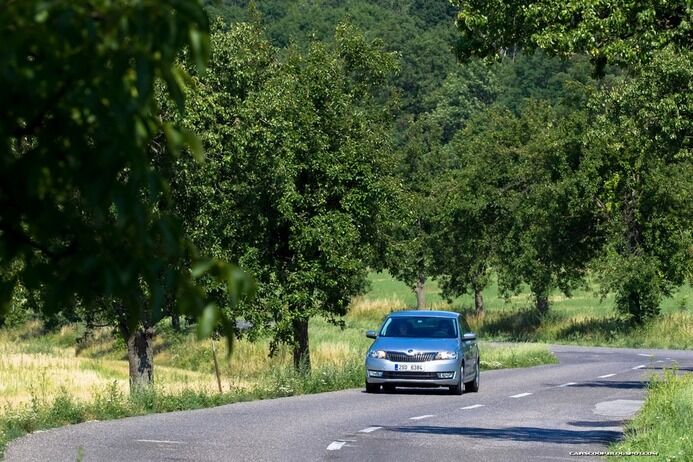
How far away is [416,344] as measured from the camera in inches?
1040

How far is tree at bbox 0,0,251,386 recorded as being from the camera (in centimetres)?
394

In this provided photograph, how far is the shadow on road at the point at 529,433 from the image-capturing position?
17.0 meters

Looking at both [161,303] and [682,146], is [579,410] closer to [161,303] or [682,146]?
[682,146]

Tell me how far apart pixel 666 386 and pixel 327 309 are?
17.2 m

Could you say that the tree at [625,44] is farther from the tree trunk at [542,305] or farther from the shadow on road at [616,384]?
the tree trunk at [542,305]

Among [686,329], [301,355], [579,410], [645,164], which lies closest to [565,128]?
[645,164]

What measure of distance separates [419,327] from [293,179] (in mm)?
8051

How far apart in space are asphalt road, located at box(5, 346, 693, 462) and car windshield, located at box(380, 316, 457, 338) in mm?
1121

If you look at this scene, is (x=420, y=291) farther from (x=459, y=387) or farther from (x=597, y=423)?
(x=597, y=423)

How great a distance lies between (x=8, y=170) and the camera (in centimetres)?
411

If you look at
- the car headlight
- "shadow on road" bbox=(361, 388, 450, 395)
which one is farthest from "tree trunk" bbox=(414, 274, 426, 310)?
the car headlight

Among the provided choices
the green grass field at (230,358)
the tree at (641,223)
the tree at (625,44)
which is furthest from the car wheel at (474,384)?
the tree at (641,223)

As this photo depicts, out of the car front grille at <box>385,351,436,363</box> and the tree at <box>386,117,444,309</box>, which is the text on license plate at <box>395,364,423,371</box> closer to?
the car front grille at <box>385,351,436,363</box>

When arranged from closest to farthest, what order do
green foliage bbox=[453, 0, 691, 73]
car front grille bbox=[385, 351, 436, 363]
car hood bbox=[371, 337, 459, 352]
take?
green foliage bbox=[453, 0, 691, 73], car front grille bbox=[385, 351, 436, 363], car hood bbox=[371, 337, 459, 352]
